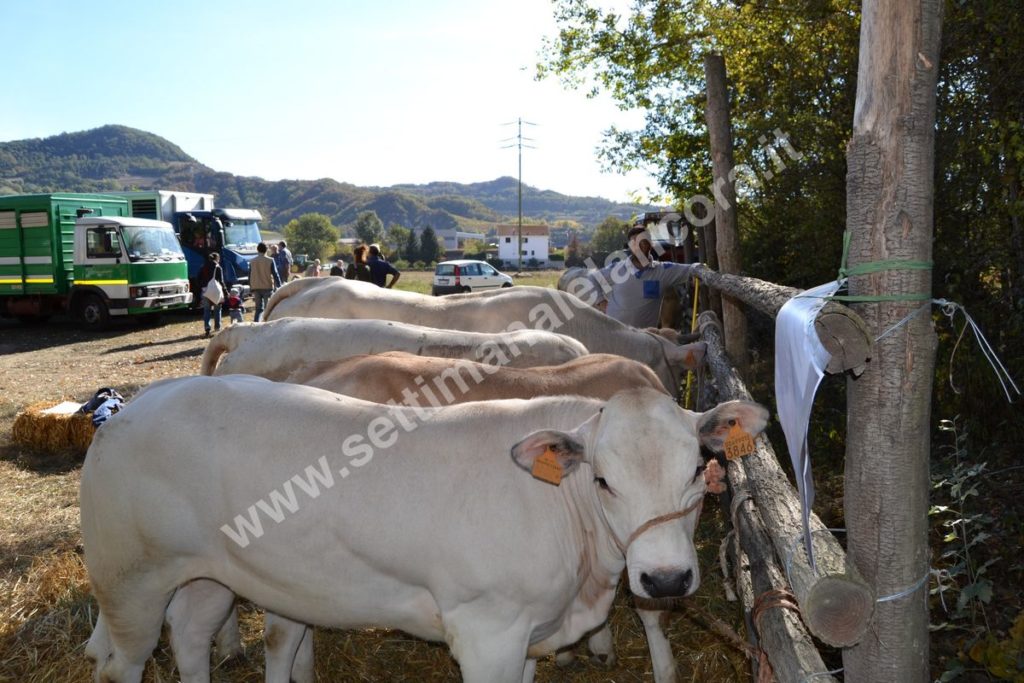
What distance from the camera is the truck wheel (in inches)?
730

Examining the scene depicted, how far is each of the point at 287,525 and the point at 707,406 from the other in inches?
196

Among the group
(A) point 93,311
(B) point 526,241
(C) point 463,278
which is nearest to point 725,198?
(A) point 93,311

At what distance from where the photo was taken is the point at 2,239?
18703 millimetres

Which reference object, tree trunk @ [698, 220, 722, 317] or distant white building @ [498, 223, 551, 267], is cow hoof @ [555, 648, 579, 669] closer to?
tree trunk @ [698, 220, 722, 317]

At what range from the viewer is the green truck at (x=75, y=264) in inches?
722

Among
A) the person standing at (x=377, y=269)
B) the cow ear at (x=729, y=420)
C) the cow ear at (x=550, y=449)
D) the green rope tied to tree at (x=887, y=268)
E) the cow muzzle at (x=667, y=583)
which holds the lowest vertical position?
the cow muzzle at (x=667, y=583)

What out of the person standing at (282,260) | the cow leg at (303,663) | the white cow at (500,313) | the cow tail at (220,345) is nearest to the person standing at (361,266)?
the white cow at (500,313)

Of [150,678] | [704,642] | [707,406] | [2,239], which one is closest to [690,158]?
[707,406]

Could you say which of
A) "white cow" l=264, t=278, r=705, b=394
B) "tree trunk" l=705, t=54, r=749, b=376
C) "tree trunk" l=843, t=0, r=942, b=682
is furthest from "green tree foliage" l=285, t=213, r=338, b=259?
"tree trunk" l=843, t=0, r=942, b=682

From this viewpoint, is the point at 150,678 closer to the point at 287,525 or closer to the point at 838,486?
the point at 287,525

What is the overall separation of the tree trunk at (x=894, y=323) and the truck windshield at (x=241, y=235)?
23.4 metres

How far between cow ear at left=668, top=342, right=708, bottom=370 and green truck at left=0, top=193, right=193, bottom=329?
51.4ft

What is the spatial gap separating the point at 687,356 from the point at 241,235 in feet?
69.2

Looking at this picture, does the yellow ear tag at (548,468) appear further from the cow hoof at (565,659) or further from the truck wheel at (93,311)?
the truck wheel at (93,311)
